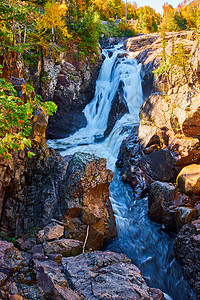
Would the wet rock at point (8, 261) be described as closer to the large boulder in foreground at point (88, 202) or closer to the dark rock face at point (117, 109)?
the large boulder in foreground at point (88, 202)

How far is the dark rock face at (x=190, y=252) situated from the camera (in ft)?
13.1

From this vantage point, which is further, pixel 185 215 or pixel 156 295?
pixel 185 215

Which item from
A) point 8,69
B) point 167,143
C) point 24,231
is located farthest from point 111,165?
point 8,69

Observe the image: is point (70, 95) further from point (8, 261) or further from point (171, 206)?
point (8, 261)

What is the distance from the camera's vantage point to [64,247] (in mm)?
3910

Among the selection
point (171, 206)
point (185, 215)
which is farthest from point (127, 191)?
point (185, 215)

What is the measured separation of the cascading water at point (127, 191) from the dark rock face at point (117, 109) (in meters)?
0.30

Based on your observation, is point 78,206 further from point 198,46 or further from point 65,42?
point 65,42

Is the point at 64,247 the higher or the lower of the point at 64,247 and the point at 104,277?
the lower

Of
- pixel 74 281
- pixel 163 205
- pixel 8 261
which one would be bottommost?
pixel 163 205

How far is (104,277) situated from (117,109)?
10.0 metres

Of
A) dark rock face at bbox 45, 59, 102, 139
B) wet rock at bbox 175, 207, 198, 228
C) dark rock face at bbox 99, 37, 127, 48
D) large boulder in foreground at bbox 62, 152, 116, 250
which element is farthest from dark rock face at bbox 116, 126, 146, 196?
dark rock face at bbox 99, 37, 127, 48

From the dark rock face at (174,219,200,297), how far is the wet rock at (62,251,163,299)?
167cm

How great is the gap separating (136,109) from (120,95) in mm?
1384
